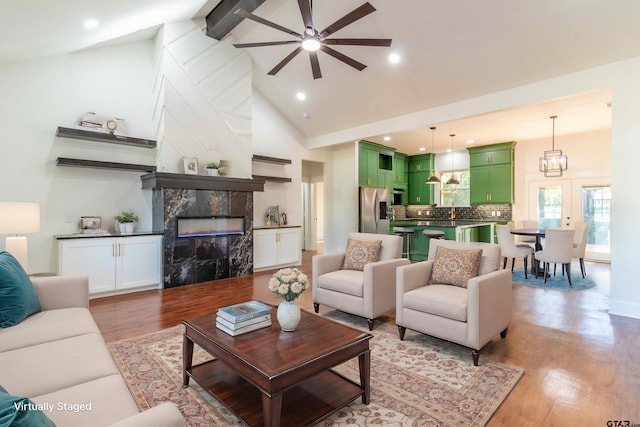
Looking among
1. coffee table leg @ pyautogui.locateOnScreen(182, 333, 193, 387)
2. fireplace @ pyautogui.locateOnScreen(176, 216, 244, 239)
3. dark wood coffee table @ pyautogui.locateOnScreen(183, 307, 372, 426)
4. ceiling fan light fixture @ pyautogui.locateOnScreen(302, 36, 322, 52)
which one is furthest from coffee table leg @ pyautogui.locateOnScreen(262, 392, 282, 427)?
fireplace @ pyautogui.locateOnScreen(176, 216, 244, 239)

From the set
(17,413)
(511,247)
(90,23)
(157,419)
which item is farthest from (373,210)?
(17,413)

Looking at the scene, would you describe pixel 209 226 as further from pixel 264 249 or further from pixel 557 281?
pixel 557 281

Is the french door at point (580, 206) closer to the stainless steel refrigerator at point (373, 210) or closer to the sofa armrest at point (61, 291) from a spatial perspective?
the stainless steel refrigerator at point (373, 210)

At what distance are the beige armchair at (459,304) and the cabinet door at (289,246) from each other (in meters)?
4.10

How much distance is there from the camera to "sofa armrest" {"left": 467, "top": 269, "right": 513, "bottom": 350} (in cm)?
251

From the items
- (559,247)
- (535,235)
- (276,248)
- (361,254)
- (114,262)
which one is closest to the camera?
(361,254)

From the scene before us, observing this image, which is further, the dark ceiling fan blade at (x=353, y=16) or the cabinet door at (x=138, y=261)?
the cabinet door at (x=138, y=261)

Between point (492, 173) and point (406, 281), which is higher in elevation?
point (492, 173)

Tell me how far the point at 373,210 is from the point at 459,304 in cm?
550

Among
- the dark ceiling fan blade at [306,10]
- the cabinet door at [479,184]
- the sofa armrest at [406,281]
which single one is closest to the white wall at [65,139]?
the dark ceiling fan blade at [306,10]

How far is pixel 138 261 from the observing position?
16.1 ft

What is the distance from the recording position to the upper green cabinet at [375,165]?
7926 millimetres

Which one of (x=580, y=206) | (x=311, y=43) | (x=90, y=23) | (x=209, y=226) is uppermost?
(x=90, y=23)

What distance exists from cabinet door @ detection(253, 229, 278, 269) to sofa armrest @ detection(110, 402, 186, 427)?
5565 mm
